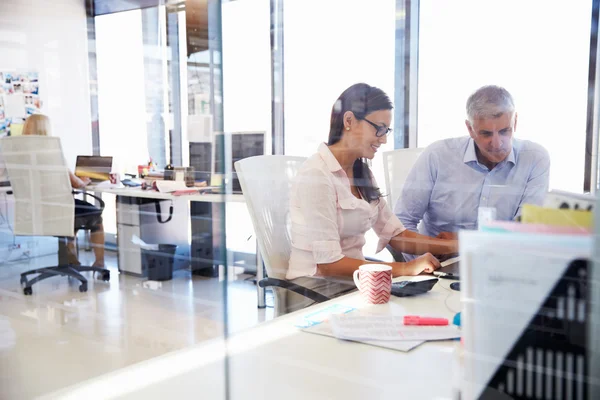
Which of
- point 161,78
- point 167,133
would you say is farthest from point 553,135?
point 161,78

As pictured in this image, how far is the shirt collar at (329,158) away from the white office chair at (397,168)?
0.15m

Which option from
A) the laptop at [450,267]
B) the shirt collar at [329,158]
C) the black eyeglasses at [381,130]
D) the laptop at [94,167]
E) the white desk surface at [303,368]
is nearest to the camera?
the laptop at [450,267]

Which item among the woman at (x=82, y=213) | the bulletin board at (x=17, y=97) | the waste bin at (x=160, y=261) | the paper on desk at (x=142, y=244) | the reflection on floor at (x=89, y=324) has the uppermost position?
the bulletin board at (x=17, y=97)

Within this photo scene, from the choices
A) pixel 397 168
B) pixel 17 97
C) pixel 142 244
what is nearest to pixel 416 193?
pixel 397 168

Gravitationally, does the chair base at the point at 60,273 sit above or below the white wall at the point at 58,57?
below

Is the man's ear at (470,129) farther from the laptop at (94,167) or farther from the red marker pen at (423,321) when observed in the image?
the laptop at (94,167)

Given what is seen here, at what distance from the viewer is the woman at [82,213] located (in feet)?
9.89

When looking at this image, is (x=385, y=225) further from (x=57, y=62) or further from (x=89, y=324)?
(x=57, y=62)

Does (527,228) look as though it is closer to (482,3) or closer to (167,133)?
(482,3)

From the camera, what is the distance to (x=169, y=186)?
3.44 meters

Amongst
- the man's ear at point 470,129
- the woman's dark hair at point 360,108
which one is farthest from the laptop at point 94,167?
the man's ear at point 470,129

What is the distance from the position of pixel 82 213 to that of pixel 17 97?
852 mm

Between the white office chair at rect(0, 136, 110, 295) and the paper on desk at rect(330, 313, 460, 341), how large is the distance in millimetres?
2516

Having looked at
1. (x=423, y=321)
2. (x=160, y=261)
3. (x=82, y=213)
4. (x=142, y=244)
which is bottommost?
(x=160, y=261)
